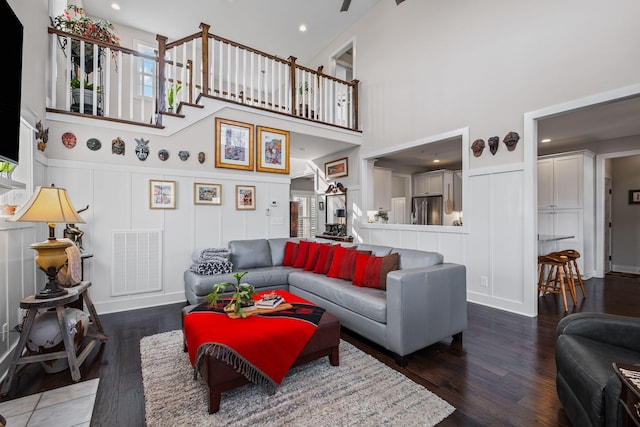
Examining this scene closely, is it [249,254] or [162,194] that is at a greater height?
[162,194]

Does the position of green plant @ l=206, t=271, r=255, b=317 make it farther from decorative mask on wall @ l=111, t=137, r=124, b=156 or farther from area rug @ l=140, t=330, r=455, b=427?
decorative mask on wall @ l=111, t=137, r=124, b=156

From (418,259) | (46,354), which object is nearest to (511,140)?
(418,259)

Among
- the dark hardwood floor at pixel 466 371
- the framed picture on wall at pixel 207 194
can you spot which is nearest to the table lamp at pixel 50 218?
the dark hardwood floor at pixel 466 371

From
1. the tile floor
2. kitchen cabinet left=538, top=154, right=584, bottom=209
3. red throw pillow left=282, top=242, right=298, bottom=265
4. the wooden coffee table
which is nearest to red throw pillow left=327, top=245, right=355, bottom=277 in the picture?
red throw pillow left=282, top=242, right=298, bottom=265

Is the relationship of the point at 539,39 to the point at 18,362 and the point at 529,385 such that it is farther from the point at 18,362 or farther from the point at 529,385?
the point at 18,362

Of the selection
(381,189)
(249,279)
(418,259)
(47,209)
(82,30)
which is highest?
(82,30)

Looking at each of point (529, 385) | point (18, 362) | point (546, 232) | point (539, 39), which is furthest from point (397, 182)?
point (18, 362)

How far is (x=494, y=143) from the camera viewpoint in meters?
3.69

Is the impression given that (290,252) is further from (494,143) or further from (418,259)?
(494,143)

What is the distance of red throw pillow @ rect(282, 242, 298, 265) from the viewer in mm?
4306

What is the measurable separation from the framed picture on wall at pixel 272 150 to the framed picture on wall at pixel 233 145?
6.9 inches

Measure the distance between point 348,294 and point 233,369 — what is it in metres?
1.31

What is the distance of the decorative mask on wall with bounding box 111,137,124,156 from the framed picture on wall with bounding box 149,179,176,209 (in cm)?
52

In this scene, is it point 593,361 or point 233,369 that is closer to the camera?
point 593,361
